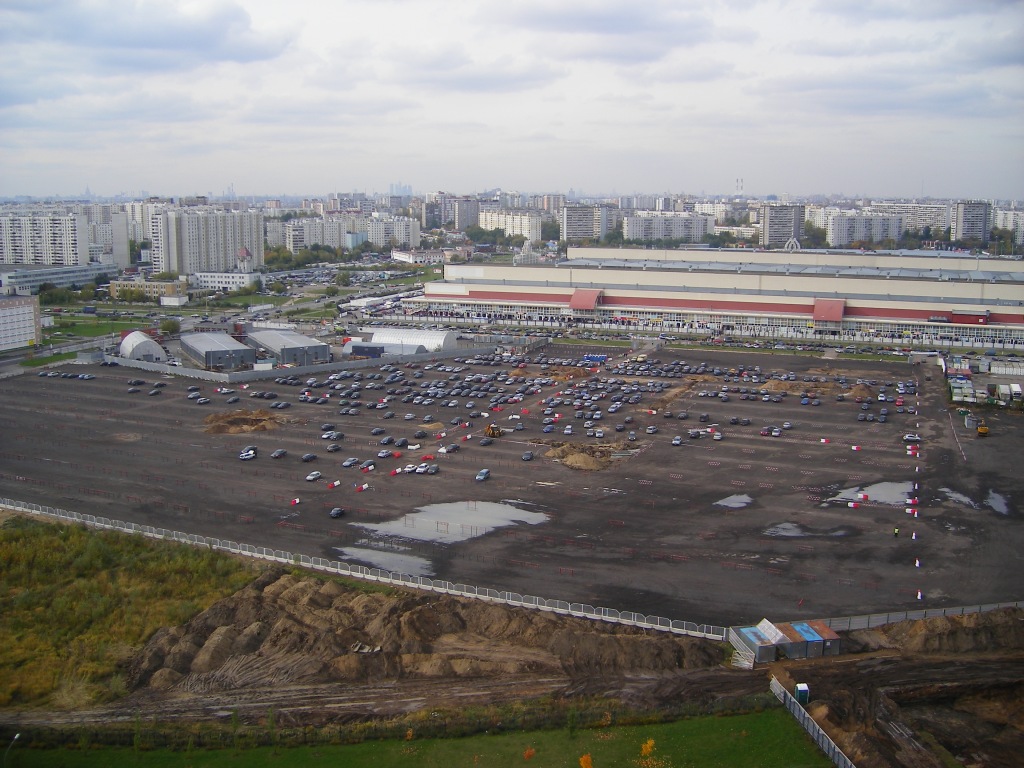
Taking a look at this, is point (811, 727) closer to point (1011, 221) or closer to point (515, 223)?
point (1011, 221)

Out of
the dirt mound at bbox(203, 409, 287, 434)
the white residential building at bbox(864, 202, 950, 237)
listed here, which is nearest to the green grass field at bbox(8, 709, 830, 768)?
the dirt mound at bbox(203, 409, 287, 434)

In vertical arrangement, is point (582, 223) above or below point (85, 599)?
above

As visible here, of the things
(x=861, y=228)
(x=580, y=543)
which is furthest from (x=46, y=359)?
(x=861, y=228)

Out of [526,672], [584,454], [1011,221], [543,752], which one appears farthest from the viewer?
[1011,221]

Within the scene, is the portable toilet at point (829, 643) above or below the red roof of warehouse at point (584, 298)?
below

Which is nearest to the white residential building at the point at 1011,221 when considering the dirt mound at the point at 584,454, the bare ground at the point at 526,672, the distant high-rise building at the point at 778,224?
the distant high-rise building at the point at 778,224

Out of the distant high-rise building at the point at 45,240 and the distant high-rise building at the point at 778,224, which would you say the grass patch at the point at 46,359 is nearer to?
the distant high-rise building at the point at 45,240

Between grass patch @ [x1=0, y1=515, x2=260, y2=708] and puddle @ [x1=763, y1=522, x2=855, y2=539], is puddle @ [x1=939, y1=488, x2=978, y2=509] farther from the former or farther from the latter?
grass patch @ [x1=0, y1=515, x2=260, y2=708]
